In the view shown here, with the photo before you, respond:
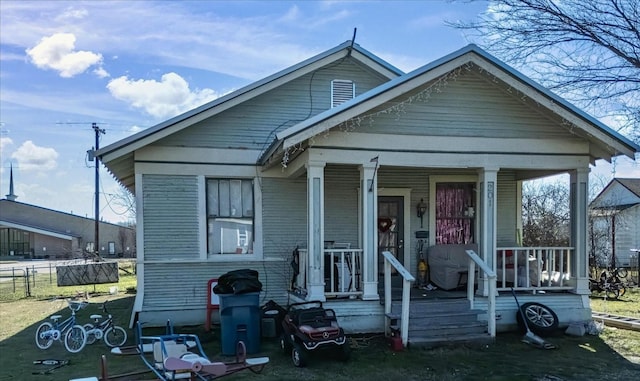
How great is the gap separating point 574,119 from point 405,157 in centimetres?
296

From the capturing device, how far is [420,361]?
7.03 meters

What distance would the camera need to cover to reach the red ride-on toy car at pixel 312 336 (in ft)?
22.2

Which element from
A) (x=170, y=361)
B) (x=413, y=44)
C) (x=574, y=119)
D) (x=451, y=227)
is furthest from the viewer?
(x=451, y=227)

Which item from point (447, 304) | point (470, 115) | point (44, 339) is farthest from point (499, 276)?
point (44, 339)

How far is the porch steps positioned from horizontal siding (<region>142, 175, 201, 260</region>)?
4237 millimetres

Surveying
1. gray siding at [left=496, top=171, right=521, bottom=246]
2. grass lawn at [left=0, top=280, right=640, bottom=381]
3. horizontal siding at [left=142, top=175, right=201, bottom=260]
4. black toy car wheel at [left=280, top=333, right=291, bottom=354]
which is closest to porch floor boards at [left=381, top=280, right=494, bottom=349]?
grass lawn at [left=0, top=280, right=640, bottom=381]

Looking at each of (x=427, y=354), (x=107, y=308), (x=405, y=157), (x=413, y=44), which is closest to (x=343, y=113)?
(x=405, y=157)

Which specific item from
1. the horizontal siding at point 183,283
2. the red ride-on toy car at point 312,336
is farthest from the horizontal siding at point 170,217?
the red ride-on toy car at point 312,336

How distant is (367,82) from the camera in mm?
11359

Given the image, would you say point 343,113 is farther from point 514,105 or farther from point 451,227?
point 451,227

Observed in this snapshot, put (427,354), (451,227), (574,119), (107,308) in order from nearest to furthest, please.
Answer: (427,354) < (574,119) < (451,227) < (107,308)

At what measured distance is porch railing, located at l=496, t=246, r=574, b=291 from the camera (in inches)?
354

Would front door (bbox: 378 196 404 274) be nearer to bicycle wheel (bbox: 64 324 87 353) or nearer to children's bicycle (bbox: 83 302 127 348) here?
children's bicycle (bbox: 83 302 127 348)

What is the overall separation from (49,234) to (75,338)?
4607 cm
